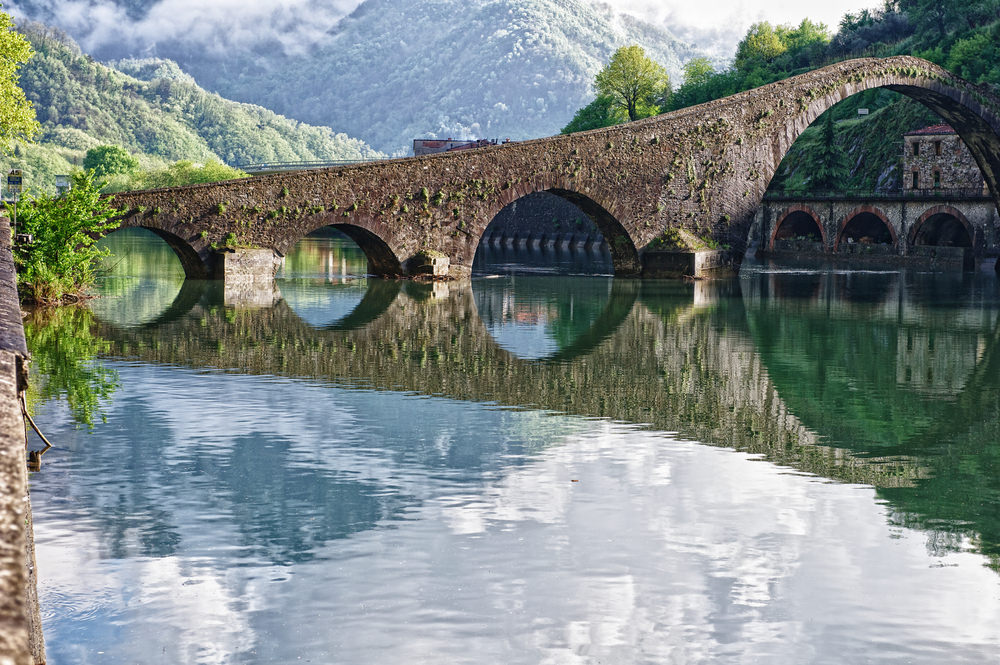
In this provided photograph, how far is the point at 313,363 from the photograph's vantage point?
1572 cm

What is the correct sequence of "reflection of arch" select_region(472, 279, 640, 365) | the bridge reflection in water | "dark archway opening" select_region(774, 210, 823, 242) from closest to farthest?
the bridge reflection in water → "reflection of arch" select_region(472, 279, 640, 365) → "dark archway opening" select_region(774, 210, 823, 242)

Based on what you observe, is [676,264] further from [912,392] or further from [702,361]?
[912,392]

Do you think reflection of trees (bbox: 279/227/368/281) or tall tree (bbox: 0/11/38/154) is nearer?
tall tree (bbox: 0/11/38/154)

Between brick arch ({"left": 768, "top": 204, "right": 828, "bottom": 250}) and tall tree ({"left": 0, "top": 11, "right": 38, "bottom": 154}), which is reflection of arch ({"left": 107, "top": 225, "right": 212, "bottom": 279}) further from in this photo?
brick arch ({"left": 768, "top": 204, "right": 828, "bottom": 250})

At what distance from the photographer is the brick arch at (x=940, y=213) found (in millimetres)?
52156

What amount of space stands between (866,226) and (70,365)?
167ft

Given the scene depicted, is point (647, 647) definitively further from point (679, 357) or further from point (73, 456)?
point (679, 357)

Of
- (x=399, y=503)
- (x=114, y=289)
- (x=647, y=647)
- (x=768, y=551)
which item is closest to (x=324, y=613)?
(x=647, y=647)

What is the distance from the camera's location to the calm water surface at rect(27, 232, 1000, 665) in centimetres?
607

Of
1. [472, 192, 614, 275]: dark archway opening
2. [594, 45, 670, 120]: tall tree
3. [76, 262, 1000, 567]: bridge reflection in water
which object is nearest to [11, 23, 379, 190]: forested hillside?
[594, 45, 670, 120]: tall tree

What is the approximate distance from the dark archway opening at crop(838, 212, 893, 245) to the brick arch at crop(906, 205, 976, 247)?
10.3ft

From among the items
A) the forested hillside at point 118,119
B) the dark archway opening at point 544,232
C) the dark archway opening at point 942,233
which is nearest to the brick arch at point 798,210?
the dark archway opening at point 942,233

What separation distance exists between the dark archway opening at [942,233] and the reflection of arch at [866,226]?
1.29 m

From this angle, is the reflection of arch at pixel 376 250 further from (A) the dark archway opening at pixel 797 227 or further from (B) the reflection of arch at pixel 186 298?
(A) the dark archway opening at pixel 797 227
